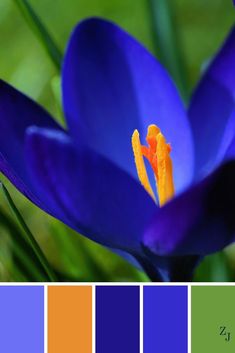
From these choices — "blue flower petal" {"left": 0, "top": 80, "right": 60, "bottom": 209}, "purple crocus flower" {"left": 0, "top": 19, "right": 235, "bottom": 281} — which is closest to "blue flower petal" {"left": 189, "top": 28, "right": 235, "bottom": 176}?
"purple crocus flower" {"left": 0, "top": 19, "right": 235, "bottom": 281}

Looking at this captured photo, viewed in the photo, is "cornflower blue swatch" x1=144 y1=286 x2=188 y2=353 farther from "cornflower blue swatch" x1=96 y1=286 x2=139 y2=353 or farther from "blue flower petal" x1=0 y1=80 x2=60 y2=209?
"blue flower petal" x1=0 y1=80 x2=60 y2=209

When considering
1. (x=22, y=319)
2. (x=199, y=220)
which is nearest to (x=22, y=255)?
(x=22, y=319)

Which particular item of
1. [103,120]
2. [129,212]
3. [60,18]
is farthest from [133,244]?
[60,18]

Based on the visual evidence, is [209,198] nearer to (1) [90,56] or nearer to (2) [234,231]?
(2) [234,231]

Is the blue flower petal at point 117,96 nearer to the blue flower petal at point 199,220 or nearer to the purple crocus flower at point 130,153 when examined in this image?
the purple crocus flower at point 130,153

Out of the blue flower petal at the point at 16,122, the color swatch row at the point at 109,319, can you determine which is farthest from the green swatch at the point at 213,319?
the blue flower petal at the point at 16,122

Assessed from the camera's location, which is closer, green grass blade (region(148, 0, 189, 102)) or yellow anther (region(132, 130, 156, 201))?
yellow anther (region(132, 130, 156, 201))

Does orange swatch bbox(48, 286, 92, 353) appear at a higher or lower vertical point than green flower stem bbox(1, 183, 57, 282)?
lower
